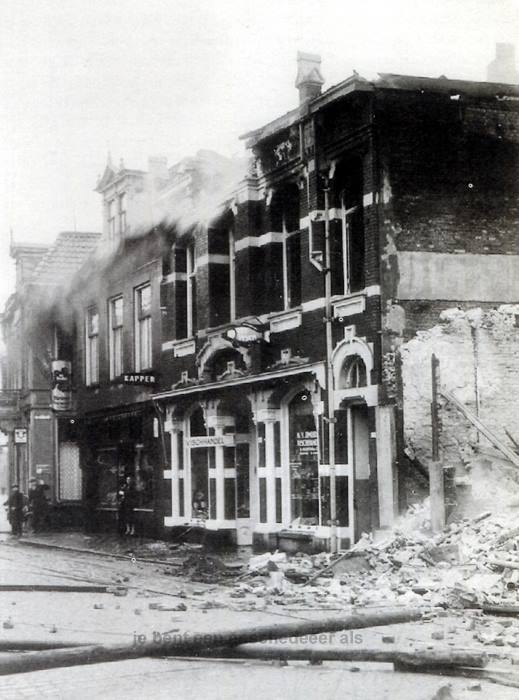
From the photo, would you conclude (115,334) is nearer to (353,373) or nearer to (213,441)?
(213,441)

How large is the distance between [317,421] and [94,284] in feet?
42.4

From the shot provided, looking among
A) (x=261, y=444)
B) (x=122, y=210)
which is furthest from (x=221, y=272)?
(x=122, y=210)

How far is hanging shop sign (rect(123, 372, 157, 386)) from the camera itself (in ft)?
81.3

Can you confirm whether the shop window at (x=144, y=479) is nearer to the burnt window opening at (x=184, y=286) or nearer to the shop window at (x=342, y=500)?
the burnt window opening at (x=184, y=286)

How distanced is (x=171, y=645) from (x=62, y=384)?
2427 centimetres

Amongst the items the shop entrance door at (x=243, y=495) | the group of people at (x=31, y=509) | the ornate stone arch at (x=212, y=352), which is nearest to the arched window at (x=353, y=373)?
the ornate stone arch at (x=212, y=352)

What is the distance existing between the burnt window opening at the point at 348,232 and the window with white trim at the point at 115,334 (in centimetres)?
1108

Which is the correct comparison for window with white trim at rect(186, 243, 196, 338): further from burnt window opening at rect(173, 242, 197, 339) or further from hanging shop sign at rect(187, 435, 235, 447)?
hanging shop sign at rect(187, 435, 235, 447)

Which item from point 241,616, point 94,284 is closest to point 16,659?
point 241,616

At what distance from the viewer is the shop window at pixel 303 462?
18.9 meters

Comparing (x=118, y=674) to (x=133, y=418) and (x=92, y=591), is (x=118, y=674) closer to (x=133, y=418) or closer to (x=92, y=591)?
(x=92, y=591)

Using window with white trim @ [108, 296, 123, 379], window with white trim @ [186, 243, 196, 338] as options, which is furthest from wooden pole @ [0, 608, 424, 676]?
window with white trim @ [108, 296, 123, 379]

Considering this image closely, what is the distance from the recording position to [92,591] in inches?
605

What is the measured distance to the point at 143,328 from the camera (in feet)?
87.6
